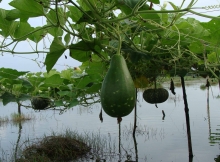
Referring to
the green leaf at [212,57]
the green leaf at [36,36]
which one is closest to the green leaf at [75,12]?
the green leaf at [36,36]

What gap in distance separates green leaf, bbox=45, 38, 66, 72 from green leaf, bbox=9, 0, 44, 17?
0.31ft

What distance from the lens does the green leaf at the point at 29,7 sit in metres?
0.98

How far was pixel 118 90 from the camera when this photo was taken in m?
0.76

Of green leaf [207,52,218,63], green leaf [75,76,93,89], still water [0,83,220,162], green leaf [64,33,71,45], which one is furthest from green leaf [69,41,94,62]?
still water [0,83,220,162]

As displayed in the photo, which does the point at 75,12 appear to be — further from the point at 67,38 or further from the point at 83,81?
the point at 83,81

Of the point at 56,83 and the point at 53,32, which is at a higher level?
the point at 53,32

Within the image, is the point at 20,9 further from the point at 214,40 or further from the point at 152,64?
the point at 152,64

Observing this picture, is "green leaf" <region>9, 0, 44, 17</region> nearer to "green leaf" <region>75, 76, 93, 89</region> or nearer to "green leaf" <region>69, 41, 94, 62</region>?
"green leaf" <region>69, 41, 94, 62</region>

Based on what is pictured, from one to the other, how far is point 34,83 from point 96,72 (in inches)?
16.4

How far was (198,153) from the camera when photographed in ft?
10.1

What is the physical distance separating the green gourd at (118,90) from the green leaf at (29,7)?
338mm

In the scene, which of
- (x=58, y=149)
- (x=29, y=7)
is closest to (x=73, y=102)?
(x=29, y=7)

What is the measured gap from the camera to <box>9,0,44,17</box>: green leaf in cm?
98

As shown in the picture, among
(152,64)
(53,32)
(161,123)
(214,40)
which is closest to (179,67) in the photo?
(152,64)
